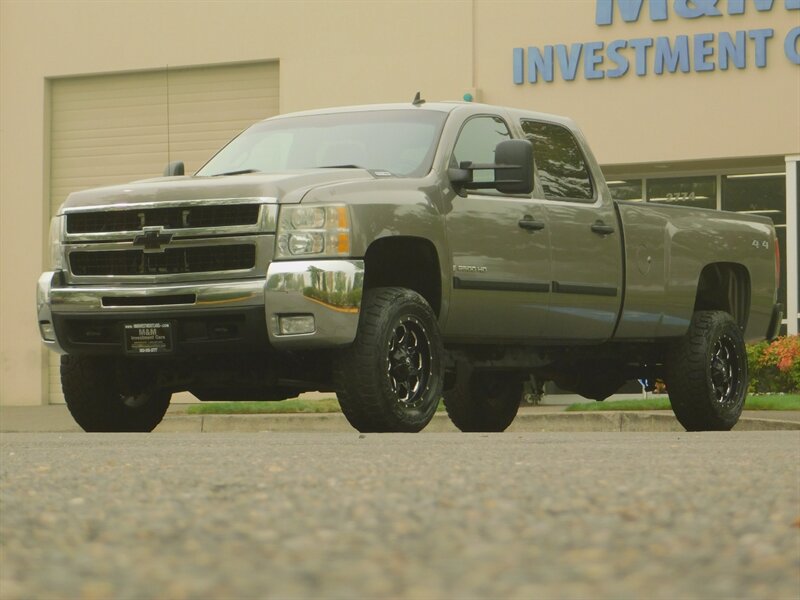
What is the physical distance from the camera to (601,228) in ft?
34.0

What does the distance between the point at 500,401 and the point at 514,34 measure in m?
10.8

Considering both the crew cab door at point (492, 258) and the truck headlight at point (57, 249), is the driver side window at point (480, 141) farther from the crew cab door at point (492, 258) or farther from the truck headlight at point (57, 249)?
the truck headlight at point (57, 249)

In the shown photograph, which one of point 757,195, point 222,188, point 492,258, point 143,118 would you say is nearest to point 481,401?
point 492,258

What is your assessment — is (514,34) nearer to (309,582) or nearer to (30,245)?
(30,245)

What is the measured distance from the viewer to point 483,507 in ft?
12.4

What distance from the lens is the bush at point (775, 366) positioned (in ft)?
57.6

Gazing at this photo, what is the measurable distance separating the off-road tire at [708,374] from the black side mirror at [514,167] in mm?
2336

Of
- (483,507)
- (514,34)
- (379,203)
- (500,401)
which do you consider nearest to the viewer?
(483,507)

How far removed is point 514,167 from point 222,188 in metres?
1.75

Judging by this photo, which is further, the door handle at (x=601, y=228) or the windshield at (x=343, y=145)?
the door handle at (x=601, y=228)

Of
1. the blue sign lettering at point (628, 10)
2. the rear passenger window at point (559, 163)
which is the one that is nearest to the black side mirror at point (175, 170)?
the rear passenger window at point (559, 163)

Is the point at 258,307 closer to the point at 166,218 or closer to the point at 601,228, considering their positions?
the point at 166,218

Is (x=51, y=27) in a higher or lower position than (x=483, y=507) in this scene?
higher

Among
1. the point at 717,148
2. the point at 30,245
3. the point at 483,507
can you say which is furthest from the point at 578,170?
the point at 30,245
